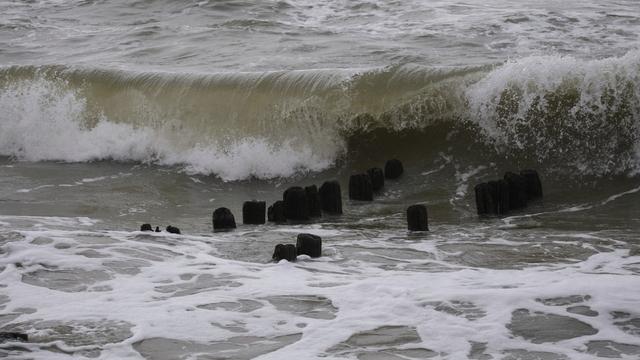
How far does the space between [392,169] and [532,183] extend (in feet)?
6.02

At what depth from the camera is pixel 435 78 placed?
10164 millimetres

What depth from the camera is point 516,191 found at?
24.3ft

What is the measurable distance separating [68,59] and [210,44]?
120 inches

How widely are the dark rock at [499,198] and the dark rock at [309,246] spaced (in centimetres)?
249

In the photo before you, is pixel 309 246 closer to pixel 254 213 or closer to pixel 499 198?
pixel 254 213

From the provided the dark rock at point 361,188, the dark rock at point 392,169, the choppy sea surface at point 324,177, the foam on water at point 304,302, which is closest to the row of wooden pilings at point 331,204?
the choppy sea surface at point 324,177

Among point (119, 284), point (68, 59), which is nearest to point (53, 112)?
point (68, 59)

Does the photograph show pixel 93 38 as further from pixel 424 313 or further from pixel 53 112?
pixel 424 313

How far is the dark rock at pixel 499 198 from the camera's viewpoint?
721 cm

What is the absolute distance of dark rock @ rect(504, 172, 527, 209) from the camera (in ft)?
24.3

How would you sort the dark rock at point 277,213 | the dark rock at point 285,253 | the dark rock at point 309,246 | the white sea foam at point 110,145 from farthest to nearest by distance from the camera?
the white sea foam at point 110,145 → the dark rock at point 277,213 → the dark rock at point 309,246 → the dark rock at point 285,253

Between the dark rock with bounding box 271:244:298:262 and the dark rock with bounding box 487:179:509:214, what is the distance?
271cm

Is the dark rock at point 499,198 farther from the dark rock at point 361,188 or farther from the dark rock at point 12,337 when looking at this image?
the dark rock at point 12,337

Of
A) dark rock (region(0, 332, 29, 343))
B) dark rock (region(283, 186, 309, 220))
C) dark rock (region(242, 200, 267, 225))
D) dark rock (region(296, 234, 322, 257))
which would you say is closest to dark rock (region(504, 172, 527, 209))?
dark rock (region(283, 186, 309, 220))
